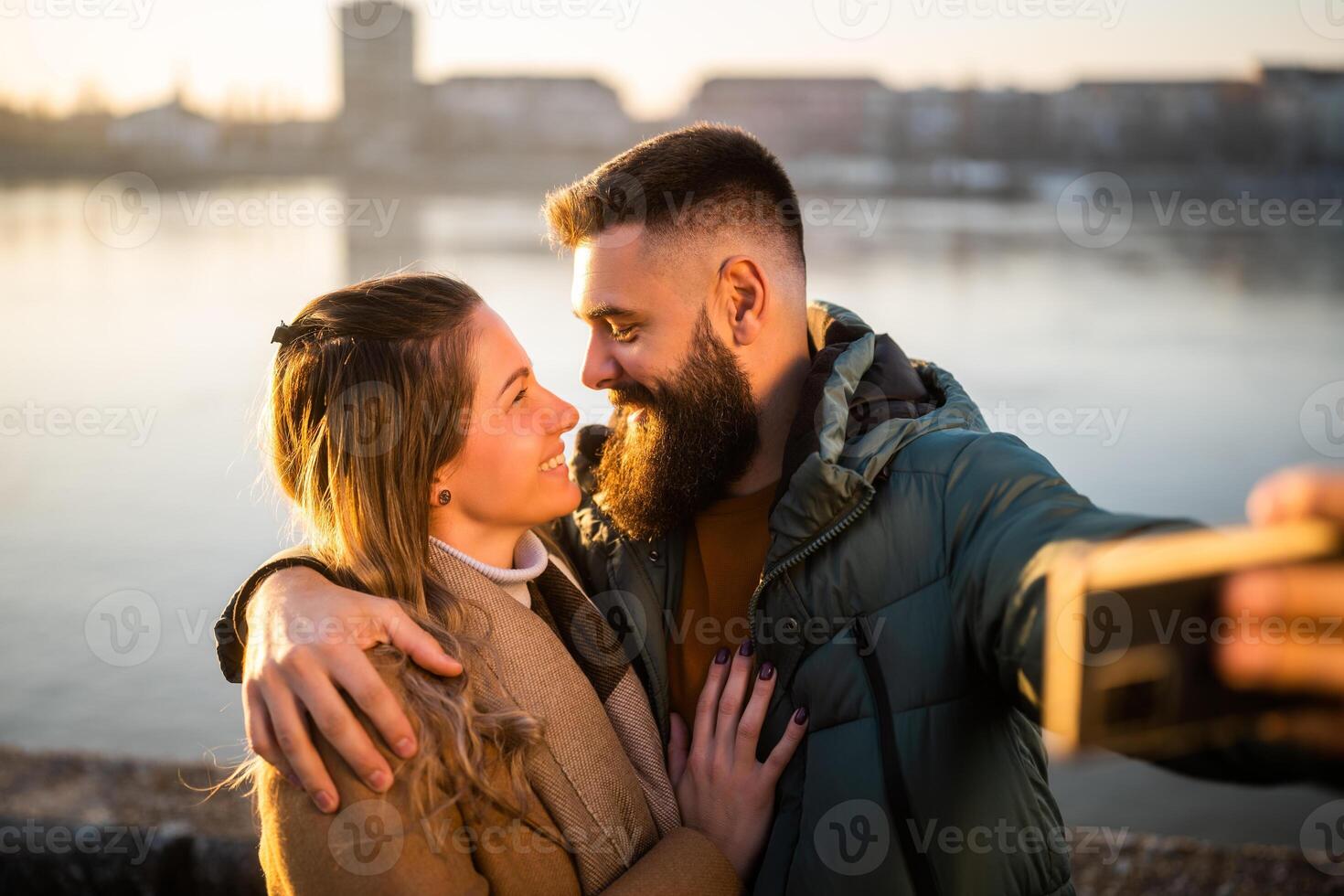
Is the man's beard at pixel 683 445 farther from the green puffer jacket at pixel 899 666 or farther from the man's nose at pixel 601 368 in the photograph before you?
the green puffer jacket at pixel 899 666

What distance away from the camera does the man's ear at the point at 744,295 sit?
8.33 ft

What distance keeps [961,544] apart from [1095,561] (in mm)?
459

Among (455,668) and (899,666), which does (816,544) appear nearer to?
(899,666)

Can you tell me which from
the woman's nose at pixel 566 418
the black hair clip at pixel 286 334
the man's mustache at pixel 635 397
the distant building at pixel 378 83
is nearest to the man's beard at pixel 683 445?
the man's mustache at pixel 635 397

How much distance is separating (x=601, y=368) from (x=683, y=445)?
0.92 feet

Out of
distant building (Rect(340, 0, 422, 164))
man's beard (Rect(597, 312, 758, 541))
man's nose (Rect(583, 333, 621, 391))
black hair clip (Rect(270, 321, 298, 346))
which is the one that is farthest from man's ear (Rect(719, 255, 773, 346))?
distant building (Rect(340, 0, 422, 164))

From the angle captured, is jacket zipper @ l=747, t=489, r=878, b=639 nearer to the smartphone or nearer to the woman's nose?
the woman's nose

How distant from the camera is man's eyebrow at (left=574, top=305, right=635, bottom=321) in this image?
2.53 meters

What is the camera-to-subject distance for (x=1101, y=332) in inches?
954

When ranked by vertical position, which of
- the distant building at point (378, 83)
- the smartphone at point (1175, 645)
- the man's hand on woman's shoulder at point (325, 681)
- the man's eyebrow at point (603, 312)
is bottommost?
the man's hand on woman's shoulder at point (325, 681)

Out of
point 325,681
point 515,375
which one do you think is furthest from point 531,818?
point 515,375

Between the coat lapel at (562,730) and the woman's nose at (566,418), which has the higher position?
the woman's nose at (566,418)

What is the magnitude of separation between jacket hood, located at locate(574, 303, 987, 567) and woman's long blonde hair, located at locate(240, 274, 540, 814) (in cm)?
61

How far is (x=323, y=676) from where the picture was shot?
1701mm
